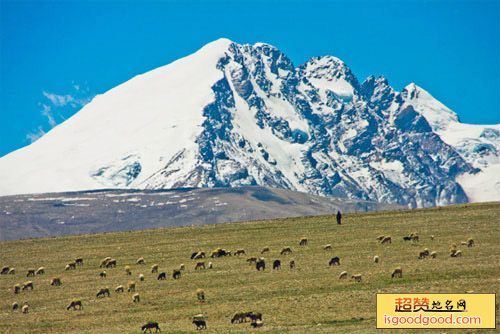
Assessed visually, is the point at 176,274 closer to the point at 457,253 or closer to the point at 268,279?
the point at 268,279

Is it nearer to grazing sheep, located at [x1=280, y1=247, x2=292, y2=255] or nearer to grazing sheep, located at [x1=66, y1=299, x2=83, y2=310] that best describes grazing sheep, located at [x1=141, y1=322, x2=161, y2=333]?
grazing sheep, located at [x1=66, y1=299, x2=83, y2=310]

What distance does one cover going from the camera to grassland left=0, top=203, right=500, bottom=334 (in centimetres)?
5725

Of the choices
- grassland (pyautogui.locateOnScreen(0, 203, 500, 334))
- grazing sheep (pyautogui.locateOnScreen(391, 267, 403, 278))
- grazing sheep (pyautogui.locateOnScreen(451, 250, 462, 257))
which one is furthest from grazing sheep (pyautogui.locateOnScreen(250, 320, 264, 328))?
grazing sheep (pyautogui.locateOnScreen(451, 250, 462, 257))

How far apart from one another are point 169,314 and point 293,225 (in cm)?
6537

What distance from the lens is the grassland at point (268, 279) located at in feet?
188

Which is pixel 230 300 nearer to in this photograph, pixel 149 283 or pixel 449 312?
pixel 149 283

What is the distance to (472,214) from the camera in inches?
4515

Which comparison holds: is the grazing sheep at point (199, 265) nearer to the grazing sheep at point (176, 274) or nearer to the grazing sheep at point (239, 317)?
the grazing sheep at point (176, 274)

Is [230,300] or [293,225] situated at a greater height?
[293,225]

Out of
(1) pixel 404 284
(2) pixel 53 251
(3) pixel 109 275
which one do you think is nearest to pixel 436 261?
(1) pixel 404 284

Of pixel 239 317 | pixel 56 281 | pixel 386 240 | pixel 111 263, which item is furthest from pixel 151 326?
pixel 386 240

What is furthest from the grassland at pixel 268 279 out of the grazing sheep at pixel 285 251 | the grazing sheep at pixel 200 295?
the grazing sheep at pixel 285 251

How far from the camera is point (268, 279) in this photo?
71.6 m

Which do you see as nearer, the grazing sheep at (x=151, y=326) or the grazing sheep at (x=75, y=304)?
the grazing sheep at (x=151, y=326)
